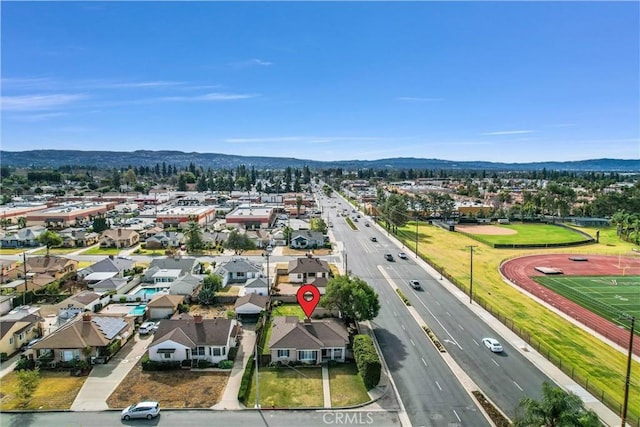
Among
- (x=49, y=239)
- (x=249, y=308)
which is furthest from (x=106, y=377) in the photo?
(x=49, y=239)

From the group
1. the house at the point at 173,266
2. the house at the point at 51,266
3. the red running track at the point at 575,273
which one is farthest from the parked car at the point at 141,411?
the red running track at the point at 575,273

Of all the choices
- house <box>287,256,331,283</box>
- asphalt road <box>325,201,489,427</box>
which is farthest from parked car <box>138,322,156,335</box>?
asphalt road <box>325,201,489,427</box>

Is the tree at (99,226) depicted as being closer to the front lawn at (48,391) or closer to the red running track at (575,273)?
the front lawn at (48,391)

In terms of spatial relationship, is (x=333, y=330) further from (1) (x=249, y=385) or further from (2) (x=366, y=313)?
(1) (x=249, y=385)

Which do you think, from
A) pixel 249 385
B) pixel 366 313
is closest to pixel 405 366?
pixel 366 313

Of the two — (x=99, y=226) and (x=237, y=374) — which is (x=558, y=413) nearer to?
(x=237, y=374)

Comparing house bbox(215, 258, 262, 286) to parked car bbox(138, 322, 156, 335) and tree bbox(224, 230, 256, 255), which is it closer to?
tree bbox(224, 230, 256, 255)
